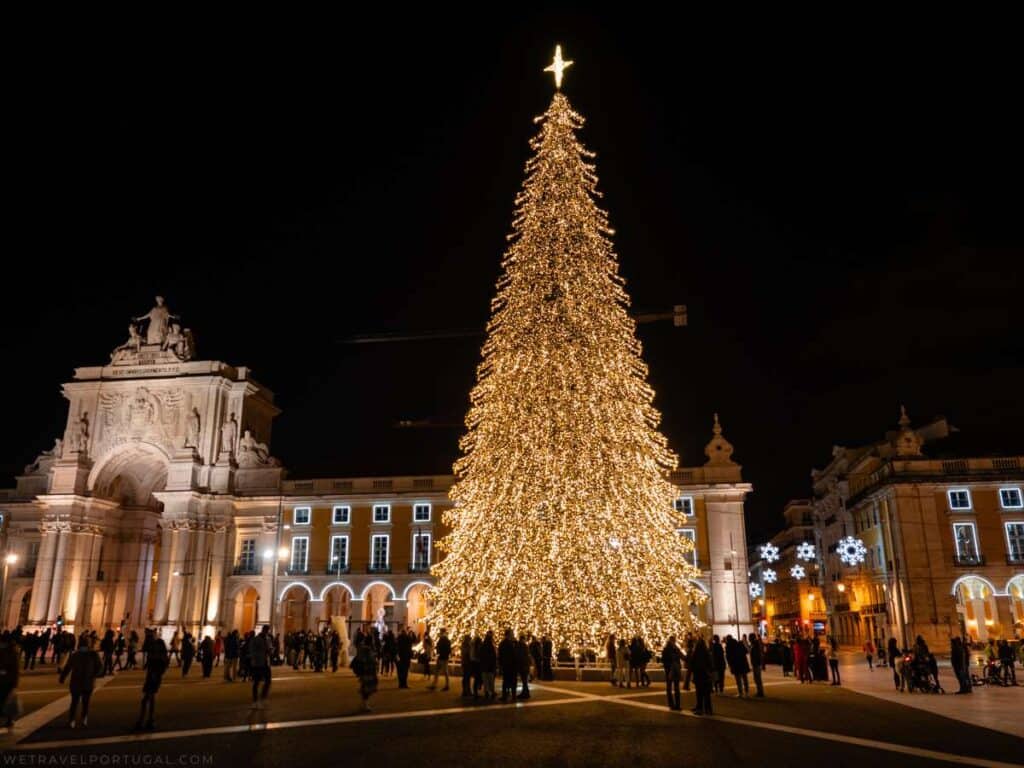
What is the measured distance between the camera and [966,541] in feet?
138

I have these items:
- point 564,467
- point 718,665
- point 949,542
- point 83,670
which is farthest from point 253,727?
point 949,542

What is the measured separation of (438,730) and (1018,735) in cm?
977

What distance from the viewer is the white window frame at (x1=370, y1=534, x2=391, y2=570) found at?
5047 centimetres

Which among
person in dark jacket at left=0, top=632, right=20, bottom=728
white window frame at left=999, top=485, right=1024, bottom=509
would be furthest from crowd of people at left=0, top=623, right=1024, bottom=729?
white window frame at left=999, top=485, right=1024, bottom=509

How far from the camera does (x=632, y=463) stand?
2044 cm

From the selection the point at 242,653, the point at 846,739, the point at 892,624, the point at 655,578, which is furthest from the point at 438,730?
the point at 892,624

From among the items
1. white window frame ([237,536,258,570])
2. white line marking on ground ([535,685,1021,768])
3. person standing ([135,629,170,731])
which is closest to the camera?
white line marking on ground ([535,685,1021,768])

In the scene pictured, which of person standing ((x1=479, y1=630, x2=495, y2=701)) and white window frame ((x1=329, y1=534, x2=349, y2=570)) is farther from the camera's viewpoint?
white window frame ((x1=329, y1=534, x2=349, y2=570))

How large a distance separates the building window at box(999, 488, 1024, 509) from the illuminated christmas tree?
1199 inches

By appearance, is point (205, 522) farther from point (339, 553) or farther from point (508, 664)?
point (508, 664)

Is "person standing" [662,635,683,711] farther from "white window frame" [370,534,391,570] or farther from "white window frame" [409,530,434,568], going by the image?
"white window frame" [370,534,391,570]

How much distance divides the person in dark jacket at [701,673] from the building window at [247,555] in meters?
43.0

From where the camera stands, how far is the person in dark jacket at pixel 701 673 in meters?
14.9

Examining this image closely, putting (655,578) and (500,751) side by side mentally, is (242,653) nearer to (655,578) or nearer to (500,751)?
(655,578)
